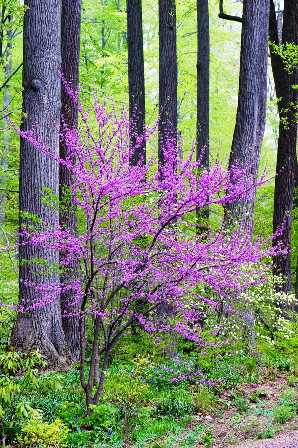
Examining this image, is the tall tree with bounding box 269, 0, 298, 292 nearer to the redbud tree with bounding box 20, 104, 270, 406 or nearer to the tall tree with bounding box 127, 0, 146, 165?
the tall tree with bounding box 127, 0, 146, 165

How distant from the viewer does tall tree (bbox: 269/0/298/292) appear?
11562 millimetres

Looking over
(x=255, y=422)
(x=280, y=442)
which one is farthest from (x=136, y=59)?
(x=280, y=442)

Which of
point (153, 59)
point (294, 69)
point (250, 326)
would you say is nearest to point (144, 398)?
point (250, 326)

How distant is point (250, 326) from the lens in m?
9.03

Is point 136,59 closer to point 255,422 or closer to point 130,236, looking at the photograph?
point 130,236

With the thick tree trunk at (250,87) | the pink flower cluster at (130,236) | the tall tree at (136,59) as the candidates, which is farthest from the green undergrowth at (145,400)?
the tall tree at (136,59)

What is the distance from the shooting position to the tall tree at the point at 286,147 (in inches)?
455

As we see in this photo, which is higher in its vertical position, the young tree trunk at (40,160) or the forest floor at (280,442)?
the young tree trunk at (40,160)

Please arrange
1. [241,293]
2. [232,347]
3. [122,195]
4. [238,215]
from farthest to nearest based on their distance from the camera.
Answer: [238,215]
[232,347]
[241,293]
[122,195]

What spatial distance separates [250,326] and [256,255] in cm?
287

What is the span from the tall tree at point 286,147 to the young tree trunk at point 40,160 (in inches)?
203

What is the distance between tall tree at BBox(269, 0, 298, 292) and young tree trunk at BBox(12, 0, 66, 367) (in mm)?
5154

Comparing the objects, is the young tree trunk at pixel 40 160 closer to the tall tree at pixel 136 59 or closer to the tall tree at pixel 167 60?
the tall tree at pixel 167 60

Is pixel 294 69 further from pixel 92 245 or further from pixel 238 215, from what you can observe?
pixel 92 245
